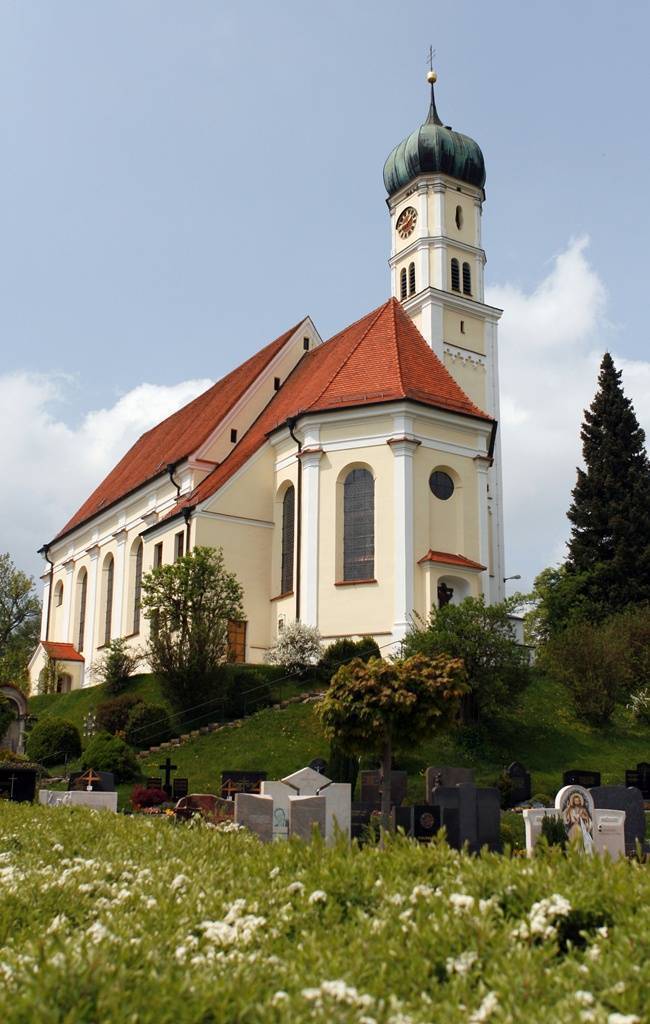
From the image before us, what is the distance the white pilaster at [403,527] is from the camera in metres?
31.9

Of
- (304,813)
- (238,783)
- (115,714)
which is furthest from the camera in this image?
(115,714)

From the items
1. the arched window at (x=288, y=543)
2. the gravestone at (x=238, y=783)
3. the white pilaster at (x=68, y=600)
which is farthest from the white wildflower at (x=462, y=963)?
the white pilaster at (x=68, y=600)

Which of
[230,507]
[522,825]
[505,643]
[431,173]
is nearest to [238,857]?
[522,825]

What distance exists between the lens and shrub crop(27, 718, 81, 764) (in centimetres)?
2833

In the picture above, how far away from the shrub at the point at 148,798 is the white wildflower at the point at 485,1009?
1673 centimetres

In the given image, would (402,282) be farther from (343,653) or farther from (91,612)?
(343,653)

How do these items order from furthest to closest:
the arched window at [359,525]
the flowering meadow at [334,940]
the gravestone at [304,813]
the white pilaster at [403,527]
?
1. the arched window at [359,525]
2. the white pilaster at [403,527]
3. the gravestone at [304,813]
4. the flowering meadow at [334,940]

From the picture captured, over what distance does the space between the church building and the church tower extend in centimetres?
931

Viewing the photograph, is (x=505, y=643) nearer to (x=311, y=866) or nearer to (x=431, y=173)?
(x=311, y=866)

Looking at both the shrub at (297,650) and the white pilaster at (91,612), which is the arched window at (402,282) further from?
the shrub at (297,650)

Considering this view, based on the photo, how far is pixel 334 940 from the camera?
15.3 feet

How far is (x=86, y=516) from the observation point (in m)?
50.5

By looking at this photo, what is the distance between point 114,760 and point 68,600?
27989 millimetres

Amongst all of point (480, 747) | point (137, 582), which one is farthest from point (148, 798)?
point (137, 582)
